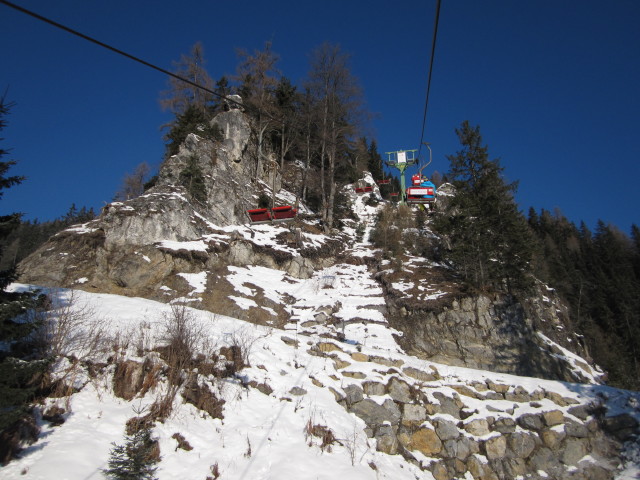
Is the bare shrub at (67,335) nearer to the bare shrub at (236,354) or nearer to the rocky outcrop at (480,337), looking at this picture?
the bare shrub at (236,354)

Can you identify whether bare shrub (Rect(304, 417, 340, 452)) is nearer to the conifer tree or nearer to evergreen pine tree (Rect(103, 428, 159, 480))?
evergreen pine tree (Rect(103, 428, 159, 480))

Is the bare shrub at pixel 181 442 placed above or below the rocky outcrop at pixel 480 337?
below

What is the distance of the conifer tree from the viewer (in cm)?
1786

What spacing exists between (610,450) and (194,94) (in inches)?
1643

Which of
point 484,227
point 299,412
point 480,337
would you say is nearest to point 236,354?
point 299,412

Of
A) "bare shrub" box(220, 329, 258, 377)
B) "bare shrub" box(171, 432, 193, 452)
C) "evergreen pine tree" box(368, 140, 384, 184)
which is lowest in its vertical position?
"bare shrub" box(171, 432, 193, 452)

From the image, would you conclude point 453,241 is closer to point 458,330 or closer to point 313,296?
point 458,330

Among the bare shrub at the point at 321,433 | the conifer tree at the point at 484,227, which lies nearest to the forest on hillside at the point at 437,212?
the conifer tree at the point at 484,227

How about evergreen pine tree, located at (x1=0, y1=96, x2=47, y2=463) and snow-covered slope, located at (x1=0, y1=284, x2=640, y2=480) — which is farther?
snow-covered slope, located at (x1=0, y1=284, x2=640, y2=480)

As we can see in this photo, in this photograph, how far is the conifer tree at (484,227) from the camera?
17.9 m

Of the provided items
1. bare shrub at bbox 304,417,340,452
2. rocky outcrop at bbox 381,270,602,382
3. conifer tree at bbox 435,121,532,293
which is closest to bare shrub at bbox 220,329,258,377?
bare shrub at bbox 304,417,340,452

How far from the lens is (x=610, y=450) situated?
7953 mm

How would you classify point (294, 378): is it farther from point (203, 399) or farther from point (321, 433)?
point (203, 399)

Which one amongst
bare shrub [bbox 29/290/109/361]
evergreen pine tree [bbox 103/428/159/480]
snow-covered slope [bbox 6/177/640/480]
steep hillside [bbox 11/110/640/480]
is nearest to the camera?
evergreen pine tree [bbox 103/428/159/480]
